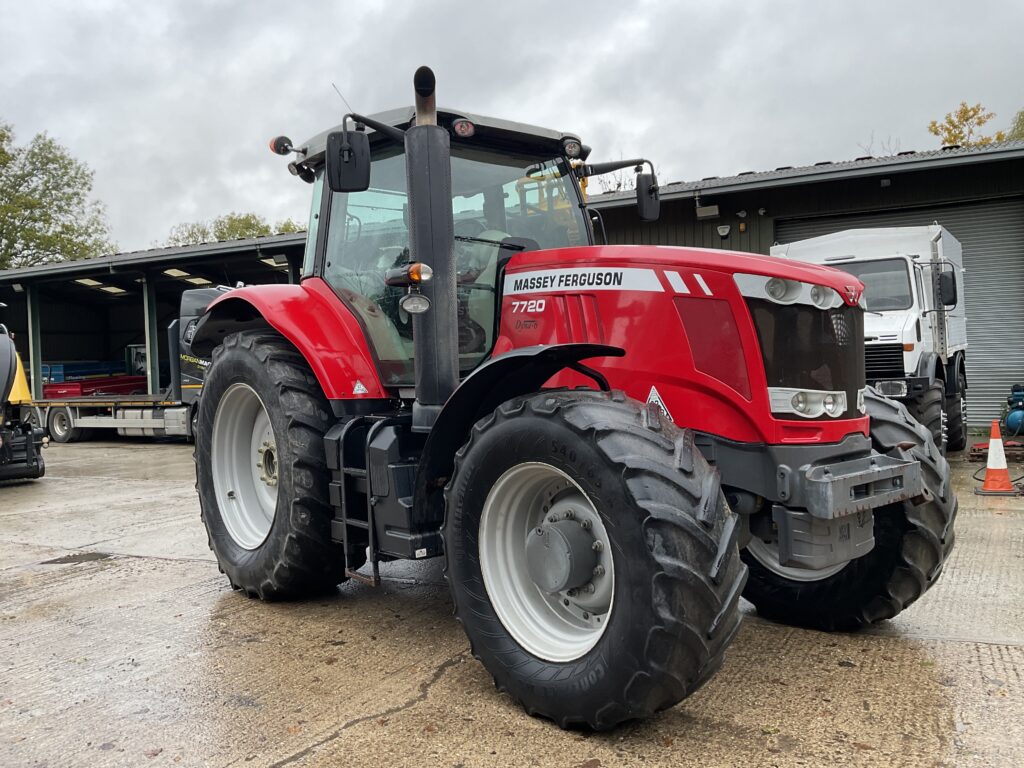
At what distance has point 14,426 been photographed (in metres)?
10.7

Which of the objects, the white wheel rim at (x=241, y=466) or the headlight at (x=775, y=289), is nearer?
the headlight at (x=775, y=289)

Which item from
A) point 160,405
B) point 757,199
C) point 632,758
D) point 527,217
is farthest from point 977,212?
point 160,405

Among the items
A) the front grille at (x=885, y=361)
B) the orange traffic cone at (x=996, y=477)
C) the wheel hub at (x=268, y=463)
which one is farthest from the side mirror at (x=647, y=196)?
the front grille at (x=885, y=361)

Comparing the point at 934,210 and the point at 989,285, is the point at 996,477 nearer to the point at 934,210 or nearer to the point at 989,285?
the point at 989,285

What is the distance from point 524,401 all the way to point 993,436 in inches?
257

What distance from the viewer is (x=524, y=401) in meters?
3.18

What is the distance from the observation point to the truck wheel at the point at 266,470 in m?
4.33

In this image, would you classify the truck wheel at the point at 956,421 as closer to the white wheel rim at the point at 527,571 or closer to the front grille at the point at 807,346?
the front grille at the point at 807,346

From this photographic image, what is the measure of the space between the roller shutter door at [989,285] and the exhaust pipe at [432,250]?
1117cm

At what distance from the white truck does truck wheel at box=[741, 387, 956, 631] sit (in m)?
5.35

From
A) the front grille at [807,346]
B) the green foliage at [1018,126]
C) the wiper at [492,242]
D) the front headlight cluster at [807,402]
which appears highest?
the green foliage at [1018,126]

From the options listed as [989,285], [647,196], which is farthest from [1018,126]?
[647,196]

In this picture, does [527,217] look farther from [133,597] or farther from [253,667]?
[133,597]

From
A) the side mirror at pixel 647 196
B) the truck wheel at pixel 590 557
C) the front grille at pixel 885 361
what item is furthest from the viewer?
the front grille at pixel 885 361
